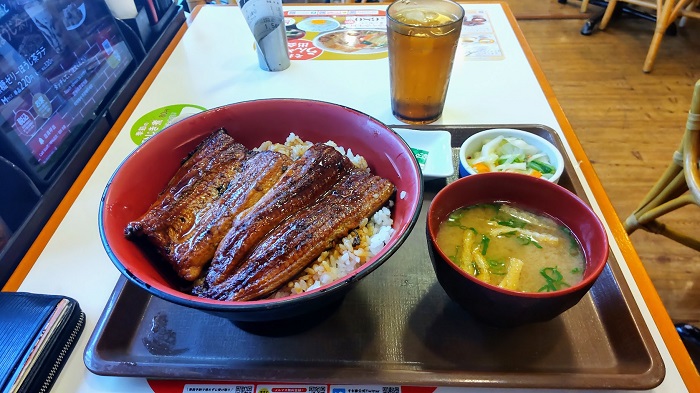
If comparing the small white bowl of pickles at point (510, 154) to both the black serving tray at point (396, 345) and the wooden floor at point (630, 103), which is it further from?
the wooden floor at point (630, 103)

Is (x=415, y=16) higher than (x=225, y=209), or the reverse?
(x=415, y=16)

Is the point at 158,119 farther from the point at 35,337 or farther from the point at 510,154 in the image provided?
the point at 510,154

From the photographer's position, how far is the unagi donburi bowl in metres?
0.68

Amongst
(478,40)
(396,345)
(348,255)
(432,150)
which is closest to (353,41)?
(478,40)

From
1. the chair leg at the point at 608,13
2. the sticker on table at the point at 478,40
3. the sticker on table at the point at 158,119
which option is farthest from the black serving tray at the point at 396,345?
the chair leg at the point at 608,13

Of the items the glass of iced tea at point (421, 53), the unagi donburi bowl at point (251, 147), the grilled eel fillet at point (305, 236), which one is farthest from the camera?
the glass of iced tea at point (421, 53)

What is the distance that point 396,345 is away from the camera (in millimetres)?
825

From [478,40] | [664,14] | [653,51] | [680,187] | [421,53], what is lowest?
[653,51]

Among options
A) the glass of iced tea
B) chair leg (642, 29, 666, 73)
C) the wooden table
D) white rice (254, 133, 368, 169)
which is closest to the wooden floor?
chair leg (642, 29, 666, 73)

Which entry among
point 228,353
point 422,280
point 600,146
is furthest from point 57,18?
point 600,146

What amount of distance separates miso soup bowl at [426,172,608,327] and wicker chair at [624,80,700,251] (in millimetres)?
767

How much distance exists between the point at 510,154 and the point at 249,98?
0.86 meters

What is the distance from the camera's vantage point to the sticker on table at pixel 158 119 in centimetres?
138

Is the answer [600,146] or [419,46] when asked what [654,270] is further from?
[419,46]
